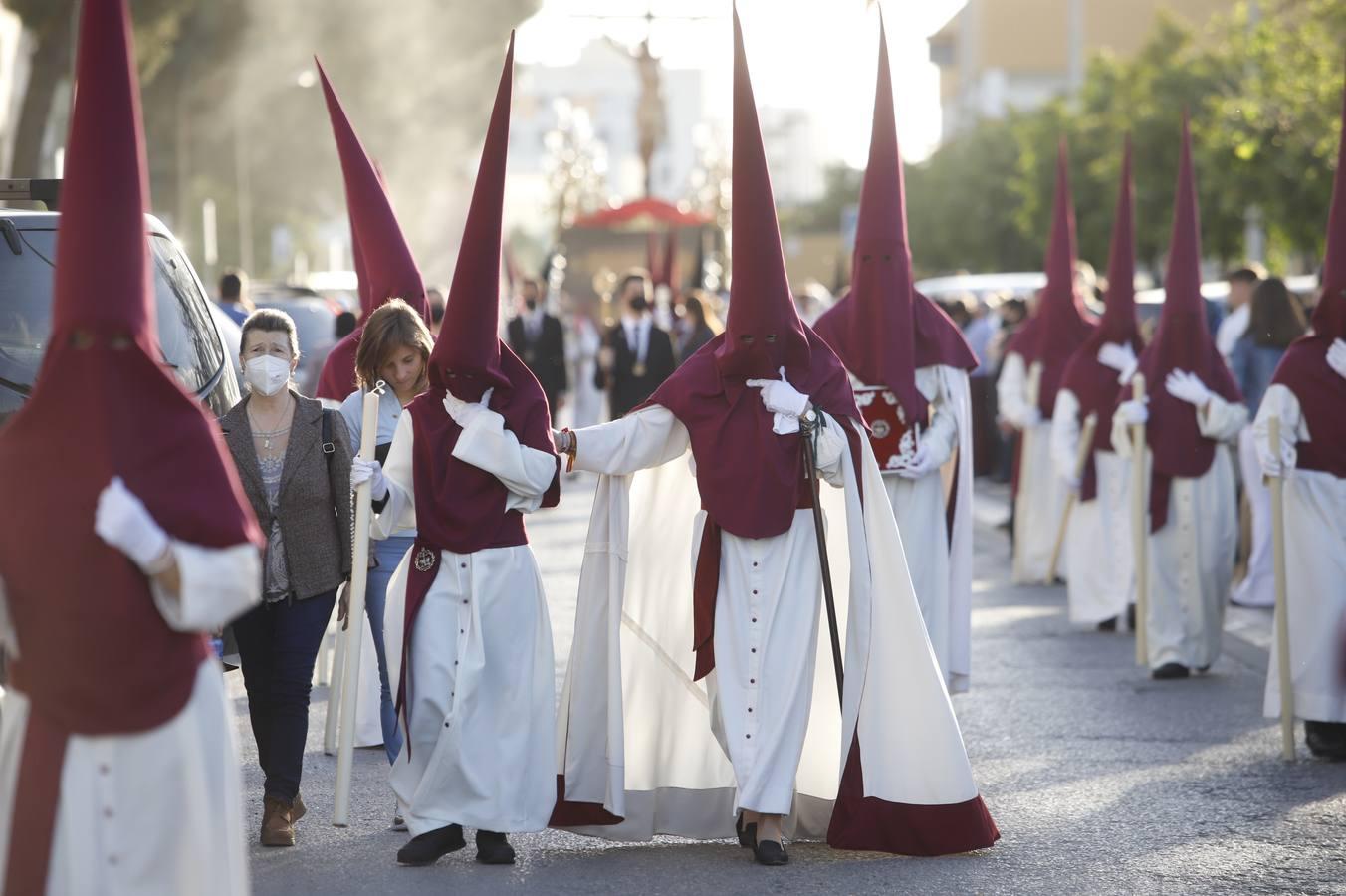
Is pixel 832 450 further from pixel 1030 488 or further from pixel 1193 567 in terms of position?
pixel 1030 488

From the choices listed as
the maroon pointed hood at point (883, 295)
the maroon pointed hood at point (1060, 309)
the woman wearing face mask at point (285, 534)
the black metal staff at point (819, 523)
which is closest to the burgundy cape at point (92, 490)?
the woman wearing face mask at point (285, 534)

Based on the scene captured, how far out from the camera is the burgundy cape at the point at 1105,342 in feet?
39.9

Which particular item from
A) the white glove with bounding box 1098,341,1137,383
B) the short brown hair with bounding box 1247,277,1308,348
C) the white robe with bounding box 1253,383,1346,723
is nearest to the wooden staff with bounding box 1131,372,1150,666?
the white glove with bounding box 1098,341,1137,383

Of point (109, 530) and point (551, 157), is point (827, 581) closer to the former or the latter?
point (109, 530)

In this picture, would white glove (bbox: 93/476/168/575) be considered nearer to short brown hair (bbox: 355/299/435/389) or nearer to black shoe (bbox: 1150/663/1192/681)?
short brown hair (bbox: 355/299/435/389)

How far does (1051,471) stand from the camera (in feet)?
47.7

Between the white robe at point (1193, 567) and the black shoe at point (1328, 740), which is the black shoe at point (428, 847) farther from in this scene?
the white robe at point (1193, 567)

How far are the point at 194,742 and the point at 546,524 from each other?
46.2 ft

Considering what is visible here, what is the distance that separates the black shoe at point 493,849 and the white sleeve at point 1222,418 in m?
5.27

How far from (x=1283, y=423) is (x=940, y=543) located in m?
1.50

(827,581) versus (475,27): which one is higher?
(475,27)

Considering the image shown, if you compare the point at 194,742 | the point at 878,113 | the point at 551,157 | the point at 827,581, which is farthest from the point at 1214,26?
the point at 194,742

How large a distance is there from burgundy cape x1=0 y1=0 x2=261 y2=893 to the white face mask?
7.21ft

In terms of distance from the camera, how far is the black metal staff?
693 cm
